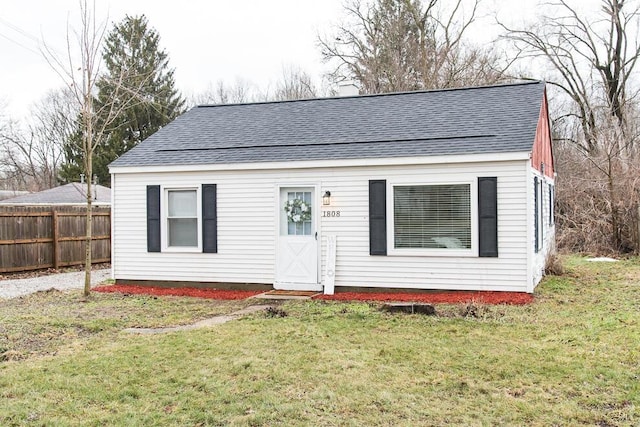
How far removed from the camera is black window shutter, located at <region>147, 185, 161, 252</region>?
1051 centimetres

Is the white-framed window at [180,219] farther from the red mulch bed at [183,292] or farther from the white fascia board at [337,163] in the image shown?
the red mulch bed at [183,292]

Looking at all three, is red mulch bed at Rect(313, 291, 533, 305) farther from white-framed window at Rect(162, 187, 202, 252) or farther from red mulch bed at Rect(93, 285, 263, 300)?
white-framed window at Rect(162, 187, 202, 252)

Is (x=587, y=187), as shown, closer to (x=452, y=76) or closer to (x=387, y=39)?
(x=452, y=76)

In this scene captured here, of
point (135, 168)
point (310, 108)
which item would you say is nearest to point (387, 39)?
point (310, 108)

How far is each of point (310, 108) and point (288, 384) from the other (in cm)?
854

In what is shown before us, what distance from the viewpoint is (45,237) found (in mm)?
13969

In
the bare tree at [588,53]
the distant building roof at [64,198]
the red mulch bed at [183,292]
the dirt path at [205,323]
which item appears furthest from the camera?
the bare tree at [588,53]

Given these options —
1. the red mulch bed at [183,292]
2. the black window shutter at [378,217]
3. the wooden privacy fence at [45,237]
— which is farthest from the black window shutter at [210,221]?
the wooden privacy fence at [45,237]

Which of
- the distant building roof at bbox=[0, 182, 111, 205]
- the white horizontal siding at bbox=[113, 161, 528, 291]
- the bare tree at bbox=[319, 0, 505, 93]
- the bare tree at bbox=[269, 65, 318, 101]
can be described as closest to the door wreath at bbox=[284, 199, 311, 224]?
the white horizontal siding at bbox=[113, 161, 528, 291]

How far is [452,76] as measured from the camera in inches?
914

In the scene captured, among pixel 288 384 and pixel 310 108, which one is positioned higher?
pixel 310 108

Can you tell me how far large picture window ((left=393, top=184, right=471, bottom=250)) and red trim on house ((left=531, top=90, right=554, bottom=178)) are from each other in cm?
174

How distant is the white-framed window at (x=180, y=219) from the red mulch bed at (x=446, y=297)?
2.79m

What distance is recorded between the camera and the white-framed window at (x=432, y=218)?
9.02 meters
